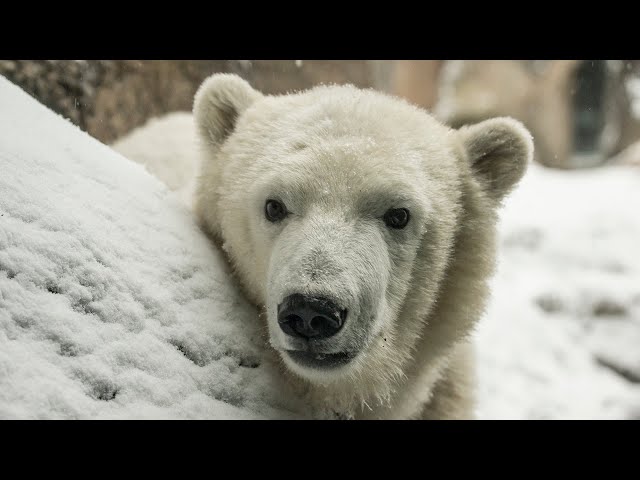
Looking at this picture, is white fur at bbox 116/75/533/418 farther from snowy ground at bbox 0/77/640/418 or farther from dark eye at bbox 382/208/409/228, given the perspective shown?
snowy ground at bbox 0/77/640/418

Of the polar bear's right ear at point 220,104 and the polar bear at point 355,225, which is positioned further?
the polar bear's right ear at point 220,104

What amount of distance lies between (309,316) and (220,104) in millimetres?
1227

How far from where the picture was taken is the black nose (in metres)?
1.63

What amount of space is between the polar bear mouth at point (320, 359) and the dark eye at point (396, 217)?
1.62 ft

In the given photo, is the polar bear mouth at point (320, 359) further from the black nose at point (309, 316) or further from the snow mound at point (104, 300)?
the snow mound at point (104, 300)

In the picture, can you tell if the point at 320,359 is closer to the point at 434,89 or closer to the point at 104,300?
the point at 104,300

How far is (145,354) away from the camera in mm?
1639

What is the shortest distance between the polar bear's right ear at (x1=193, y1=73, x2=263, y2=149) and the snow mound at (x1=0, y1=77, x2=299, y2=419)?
40 centimetres

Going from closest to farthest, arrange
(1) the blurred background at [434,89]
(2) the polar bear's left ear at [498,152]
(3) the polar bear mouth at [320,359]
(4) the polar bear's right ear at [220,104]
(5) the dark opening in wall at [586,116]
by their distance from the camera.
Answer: (3) the polar bear mouth at [320,359]
(2) the polar bear's left ear at [498,152]
(4) the polar bear's right ear at [220,104]
(1) the blurred background at [434,89]
(5) the dark opening in wall at [586,116]

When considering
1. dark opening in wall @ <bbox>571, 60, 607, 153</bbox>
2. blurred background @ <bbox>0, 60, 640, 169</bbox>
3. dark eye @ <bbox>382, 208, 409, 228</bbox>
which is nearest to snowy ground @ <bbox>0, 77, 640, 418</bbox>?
dark eye @ <bbox>382, 208, 409, 228</bbox>

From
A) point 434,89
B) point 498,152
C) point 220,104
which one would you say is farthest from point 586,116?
point 220,104

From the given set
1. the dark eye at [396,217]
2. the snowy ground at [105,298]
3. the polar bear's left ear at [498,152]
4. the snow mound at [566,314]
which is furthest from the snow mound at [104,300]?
the snow mound at [566,314]

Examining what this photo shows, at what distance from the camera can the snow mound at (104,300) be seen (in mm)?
1431
